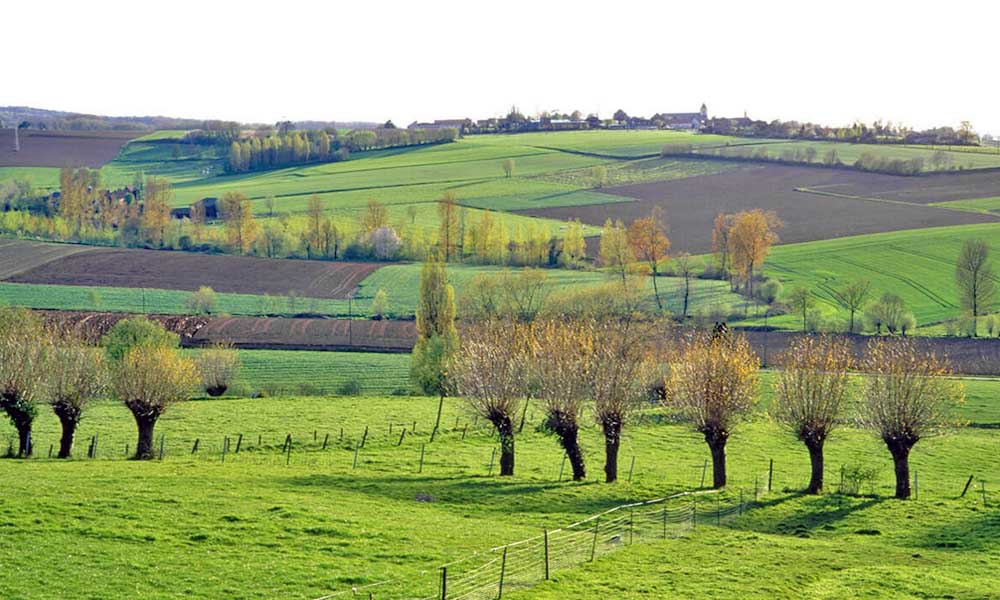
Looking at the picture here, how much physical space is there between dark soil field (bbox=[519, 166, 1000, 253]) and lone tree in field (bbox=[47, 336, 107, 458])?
100435 mm

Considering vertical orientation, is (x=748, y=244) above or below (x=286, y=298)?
above

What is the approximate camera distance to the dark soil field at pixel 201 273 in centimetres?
12338

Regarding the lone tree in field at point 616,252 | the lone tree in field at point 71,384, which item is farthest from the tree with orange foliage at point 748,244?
the lone tree in field at point 71,384

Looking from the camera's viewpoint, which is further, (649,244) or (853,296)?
(649,244)

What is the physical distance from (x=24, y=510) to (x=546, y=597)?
17603mm

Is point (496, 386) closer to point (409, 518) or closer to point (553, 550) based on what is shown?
point (409, 518)

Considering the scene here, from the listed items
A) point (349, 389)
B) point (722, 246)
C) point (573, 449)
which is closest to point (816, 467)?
point (573, 449)

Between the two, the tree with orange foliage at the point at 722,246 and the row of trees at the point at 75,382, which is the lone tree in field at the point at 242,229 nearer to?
the tree with orange foliage at the point at 722,246

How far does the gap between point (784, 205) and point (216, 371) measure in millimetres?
109935

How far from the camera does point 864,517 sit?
45.8m

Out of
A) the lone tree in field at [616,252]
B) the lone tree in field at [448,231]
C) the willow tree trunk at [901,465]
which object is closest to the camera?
the willow tree trunk at [901,465]

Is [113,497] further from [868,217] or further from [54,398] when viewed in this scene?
[868,217]

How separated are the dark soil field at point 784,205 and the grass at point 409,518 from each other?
89.7 metres

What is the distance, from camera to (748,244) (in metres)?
125
